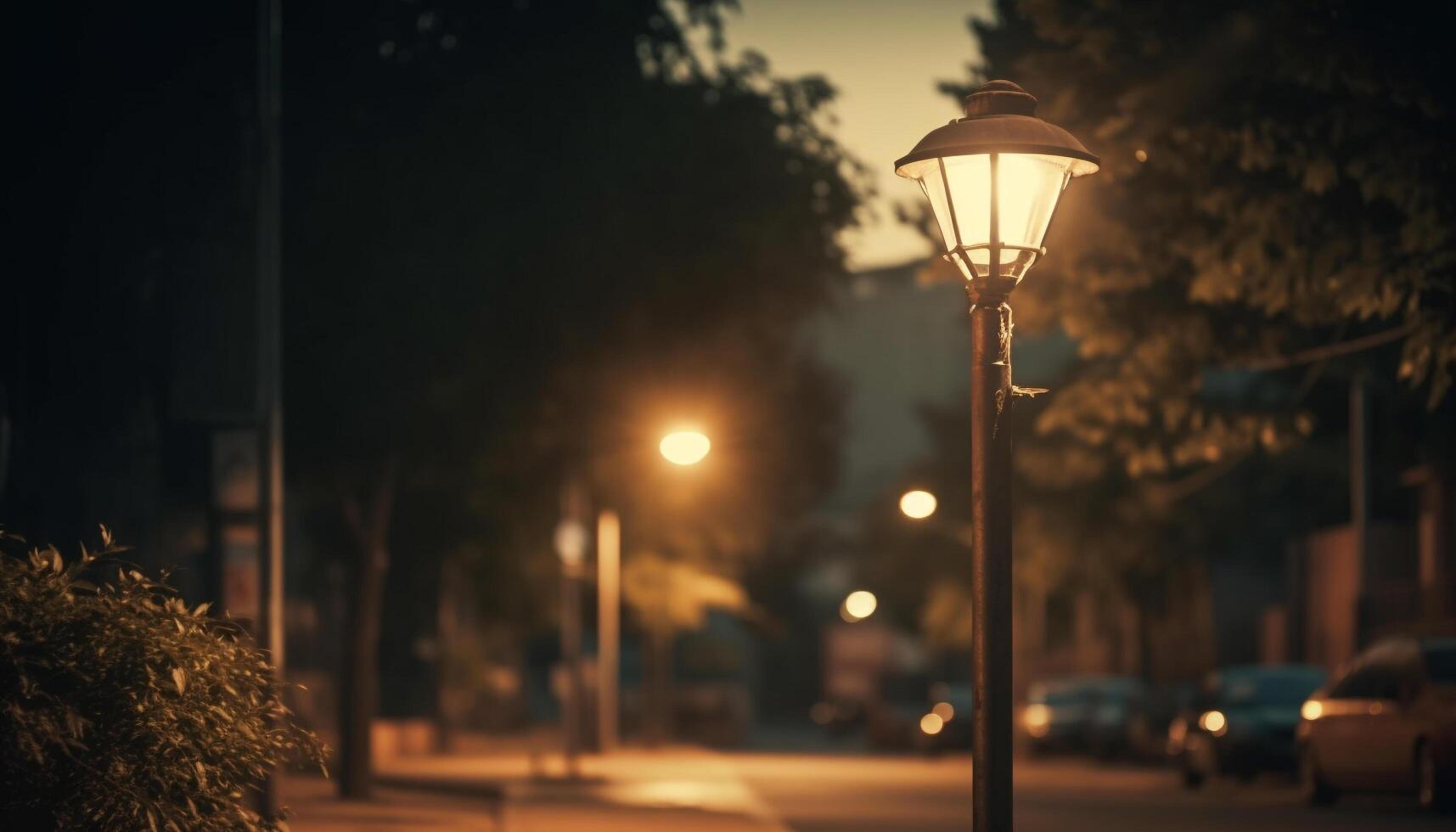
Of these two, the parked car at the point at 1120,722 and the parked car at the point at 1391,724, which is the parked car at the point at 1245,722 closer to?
the parked car at the point at 1391,724

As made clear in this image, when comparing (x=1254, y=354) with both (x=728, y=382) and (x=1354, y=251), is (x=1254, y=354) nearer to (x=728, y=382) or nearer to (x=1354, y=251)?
(x=1354, y=251)

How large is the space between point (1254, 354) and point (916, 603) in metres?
74.3

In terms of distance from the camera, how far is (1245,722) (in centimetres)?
3044

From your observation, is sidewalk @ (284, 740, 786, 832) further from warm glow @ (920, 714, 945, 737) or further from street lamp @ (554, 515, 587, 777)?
warm glow @ (920, 714, 945, 737)

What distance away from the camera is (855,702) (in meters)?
87.1

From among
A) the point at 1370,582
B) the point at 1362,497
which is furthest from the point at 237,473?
the point at 1370,582

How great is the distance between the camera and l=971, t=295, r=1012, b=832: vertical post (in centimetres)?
870

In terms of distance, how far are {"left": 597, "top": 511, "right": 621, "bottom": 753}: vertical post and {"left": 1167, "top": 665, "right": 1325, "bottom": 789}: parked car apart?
1768 centimetres

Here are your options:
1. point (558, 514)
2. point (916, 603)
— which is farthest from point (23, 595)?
point (916, 603)

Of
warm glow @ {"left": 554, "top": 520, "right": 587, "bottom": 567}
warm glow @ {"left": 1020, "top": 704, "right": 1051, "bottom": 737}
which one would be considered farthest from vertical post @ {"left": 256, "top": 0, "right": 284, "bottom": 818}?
warm glow @ {"left": 1020, "top": 704, "right": 1051, "bottom": 737}

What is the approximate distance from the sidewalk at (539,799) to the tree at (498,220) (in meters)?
2.07

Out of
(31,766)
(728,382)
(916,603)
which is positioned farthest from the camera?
(916,603)

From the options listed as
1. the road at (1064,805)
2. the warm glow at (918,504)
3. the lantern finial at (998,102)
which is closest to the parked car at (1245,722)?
the road at (1064,805)

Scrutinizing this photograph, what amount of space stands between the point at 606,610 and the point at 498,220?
24467mm
